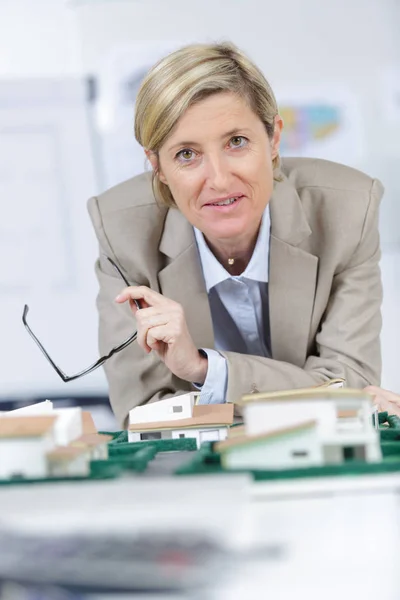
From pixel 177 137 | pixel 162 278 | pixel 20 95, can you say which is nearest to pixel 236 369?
pixel 162 278

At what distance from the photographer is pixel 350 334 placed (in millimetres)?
2725

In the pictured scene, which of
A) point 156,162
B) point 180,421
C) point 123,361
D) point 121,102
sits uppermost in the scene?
point 121,102

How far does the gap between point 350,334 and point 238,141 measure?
0.76 m

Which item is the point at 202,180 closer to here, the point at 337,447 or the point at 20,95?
the point at 337,447

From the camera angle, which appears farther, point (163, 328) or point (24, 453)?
point (163, 328)

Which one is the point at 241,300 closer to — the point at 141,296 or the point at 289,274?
the point at 289,274

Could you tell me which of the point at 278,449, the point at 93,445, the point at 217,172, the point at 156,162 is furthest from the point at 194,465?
the point at 156,162

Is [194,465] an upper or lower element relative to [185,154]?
lower

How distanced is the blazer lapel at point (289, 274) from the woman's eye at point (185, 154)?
0.45 metres

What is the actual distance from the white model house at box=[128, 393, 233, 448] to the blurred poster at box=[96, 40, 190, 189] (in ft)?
11.1

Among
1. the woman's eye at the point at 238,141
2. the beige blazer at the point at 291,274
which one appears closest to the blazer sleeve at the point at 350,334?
the beige blazer at the point at 291,274

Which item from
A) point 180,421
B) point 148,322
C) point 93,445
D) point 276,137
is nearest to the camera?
point 93,445

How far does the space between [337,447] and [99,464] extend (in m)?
0.36

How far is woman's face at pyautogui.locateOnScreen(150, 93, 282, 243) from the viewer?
2301mm
